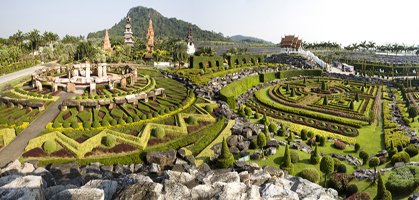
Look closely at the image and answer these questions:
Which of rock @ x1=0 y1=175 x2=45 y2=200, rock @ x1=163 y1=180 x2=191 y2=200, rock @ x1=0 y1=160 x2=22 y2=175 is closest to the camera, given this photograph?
rock @ x1=0 y1=175 x2=45 y2=200

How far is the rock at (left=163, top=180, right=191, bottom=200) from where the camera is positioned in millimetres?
16344

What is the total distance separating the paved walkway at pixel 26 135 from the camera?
Result: 29044 millimetres

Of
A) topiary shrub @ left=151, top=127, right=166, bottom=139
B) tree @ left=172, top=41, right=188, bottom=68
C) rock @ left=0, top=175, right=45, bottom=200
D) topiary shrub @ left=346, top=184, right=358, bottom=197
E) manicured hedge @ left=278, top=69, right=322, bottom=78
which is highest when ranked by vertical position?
tree @ left=172, top=41, right=188, bottom=68

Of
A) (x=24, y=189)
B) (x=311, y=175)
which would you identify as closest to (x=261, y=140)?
(x=311, y=175)

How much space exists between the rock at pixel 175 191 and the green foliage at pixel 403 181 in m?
16.9

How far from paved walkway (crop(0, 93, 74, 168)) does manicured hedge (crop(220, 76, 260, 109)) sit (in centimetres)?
2719

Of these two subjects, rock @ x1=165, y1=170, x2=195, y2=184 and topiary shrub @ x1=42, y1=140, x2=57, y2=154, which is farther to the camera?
topiary shrub @ x1=42, y1=140, x2=57, y2=154

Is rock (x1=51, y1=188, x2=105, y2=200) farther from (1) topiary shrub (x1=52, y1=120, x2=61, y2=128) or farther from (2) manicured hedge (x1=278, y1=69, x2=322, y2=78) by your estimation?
(2) manicured hedge (x1=278, y1=69, x2=322, y2=78)

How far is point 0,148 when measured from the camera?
100 feet

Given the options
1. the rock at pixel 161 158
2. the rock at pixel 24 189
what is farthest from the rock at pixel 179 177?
the rock at pixel 161 158

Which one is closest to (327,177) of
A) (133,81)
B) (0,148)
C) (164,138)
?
(164,138)

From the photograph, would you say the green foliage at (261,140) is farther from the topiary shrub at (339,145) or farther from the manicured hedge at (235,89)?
the manicured hedge at (235,89)

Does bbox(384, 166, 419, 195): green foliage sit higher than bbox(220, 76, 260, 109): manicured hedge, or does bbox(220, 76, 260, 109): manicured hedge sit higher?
bbox(220, 76, 260, 109): manicured hedge

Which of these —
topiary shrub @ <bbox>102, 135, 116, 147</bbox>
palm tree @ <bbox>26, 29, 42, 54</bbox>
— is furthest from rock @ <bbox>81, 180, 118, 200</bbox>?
palm tree @ <bbox>26, 29, 42, 54</bbox>
